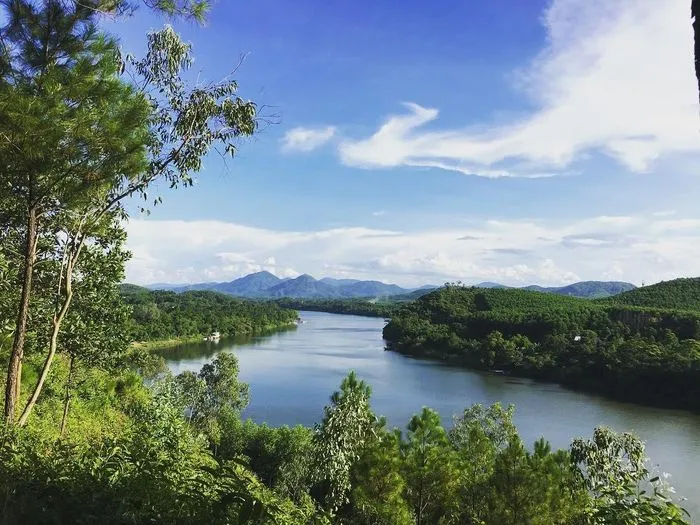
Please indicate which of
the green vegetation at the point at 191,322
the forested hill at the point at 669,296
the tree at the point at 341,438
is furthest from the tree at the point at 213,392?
the forested hill at the point at 669,296

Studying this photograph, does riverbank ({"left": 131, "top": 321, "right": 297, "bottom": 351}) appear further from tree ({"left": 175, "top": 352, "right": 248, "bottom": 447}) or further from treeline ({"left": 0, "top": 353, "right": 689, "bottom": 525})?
treeline ({"left": 0, "top": 353, "right": 689, "bottom": 525})

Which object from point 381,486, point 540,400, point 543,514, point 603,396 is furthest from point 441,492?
point 603,396

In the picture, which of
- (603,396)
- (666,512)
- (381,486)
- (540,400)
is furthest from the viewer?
(603,396)

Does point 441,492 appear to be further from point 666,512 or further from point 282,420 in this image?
point 282,420

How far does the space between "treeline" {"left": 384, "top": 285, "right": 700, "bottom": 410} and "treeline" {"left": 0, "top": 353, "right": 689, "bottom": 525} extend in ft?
62.4

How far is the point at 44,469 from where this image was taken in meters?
2.71

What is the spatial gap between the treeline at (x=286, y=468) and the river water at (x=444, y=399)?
4.65 m

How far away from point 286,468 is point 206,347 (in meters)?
37.5

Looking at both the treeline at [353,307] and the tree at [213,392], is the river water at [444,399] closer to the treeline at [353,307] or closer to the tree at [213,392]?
the tree at [213,392]

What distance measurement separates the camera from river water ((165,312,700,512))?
71.7 ft

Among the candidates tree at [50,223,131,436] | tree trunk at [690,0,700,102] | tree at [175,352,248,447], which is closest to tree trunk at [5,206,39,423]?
tree at [50,223,131,436]

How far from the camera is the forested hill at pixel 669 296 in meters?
53.8

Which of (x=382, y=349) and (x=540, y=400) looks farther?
(x=382, y=349)

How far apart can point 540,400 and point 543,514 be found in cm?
2290
